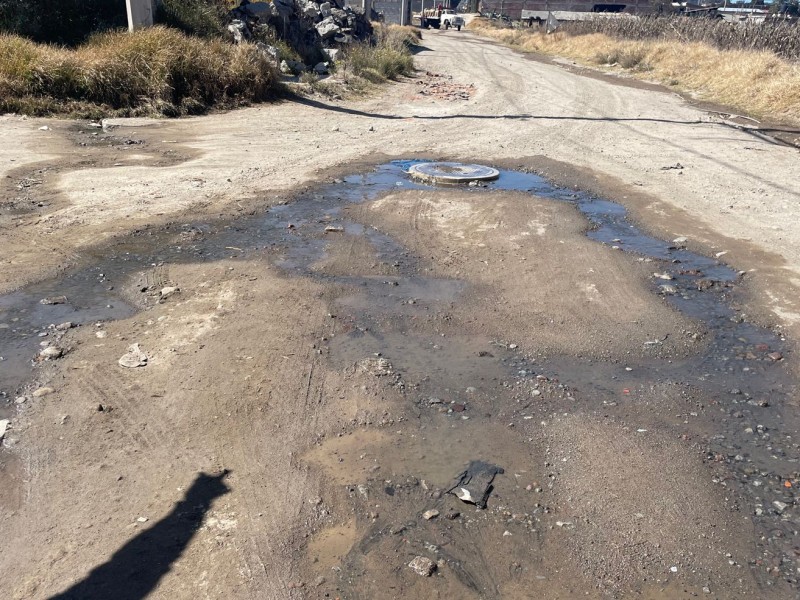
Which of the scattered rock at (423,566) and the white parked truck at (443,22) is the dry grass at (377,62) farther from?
the white parked truck at (443,22)

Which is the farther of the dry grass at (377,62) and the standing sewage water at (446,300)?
the dry grass at (377,62)

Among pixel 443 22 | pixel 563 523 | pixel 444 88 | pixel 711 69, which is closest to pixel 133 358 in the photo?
pixel 563 523

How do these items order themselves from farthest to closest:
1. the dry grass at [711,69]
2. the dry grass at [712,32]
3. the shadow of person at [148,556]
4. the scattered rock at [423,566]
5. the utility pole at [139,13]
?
the dry grass at [712,32] → the dry grass at [711,69] → the utility pole at [139,13] → the scattered rock at [423,566] → the shadow of person at [148,556]

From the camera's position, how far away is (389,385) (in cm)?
442

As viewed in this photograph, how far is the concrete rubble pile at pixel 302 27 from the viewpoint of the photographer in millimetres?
17625

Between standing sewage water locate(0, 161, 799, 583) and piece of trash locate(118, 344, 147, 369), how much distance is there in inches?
22.3

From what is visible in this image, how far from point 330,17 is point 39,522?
22.1 m

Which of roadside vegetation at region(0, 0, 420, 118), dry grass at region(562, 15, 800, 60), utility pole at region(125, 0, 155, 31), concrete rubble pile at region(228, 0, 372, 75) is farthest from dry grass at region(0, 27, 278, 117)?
dry grass at region(562, 15, 800, 60)

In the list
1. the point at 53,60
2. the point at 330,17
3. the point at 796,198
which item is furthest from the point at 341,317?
the point at 330,17

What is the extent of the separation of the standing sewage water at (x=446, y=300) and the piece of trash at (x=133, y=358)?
565 millimetres

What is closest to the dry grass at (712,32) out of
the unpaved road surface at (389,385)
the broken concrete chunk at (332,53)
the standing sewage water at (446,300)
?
the broken concrete chunk at (332,53)

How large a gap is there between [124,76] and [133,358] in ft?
33.9

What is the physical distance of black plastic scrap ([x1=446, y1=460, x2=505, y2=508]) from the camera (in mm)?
3453

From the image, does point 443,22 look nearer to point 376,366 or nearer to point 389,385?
point 376,366
